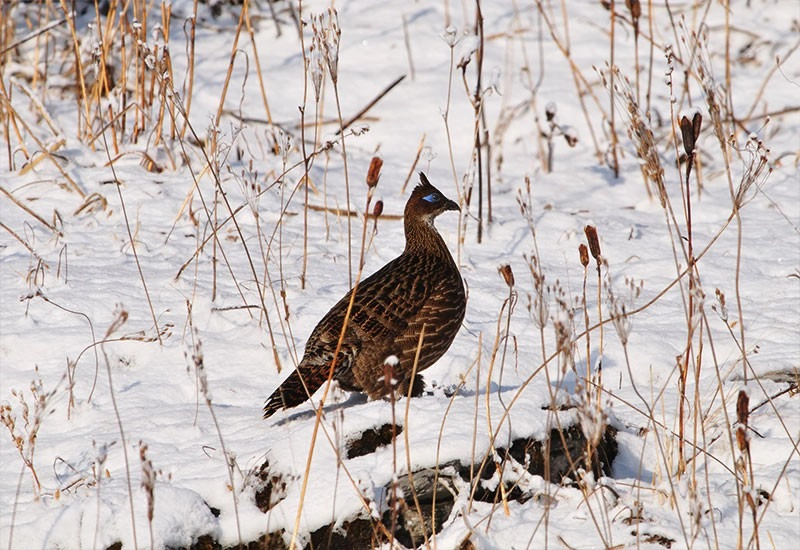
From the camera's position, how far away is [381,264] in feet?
17.8

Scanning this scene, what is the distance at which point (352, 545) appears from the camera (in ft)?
9.49

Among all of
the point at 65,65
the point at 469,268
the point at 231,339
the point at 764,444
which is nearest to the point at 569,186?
the point at 469,268

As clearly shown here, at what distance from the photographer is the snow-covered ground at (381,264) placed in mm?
2877

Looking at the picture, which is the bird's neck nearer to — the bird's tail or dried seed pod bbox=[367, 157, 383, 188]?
the bird's tail

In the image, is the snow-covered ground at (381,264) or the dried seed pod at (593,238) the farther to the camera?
the snow-covered ground at (381,264)

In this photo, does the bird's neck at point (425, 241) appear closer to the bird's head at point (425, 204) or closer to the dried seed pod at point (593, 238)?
the bird's head at point (425, 204)

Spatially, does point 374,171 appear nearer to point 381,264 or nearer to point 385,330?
point 385,330

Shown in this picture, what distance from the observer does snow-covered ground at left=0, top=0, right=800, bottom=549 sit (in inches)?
113

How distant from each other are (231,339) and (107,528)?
5.67 ft

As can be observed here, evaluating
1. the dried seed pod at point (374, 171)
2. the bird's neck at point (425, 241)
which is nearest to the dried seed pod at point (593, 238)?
the dried seed pod at point (374, 171)

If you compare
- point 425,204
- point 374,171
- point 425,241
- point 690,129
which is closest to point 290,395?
point 425,241

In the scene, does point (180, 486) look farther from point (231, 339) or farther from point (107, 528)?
point (231, 339)

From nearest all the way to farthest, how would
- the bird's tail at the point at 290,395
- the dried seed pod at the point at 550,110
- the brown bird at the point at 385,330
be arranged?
the bird's tail at the point at 290,395
the brown bird at the point at 385,330
the dried seed pod at the point at 550,110

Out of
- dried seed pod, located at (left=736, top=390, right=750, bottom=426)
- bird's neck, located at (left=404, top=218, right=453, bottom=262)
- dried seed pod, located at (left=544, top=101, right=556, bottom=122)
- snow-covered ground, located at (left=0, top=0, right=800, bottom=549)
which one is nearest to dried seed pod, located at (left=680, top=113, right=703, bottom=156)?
snow-covered ground, located at (left=0, top=0, right=800, bottom=549)
